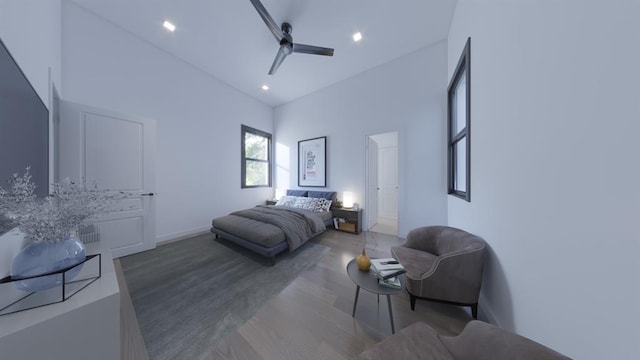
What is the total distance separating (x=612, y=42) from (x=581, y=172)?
0.49m

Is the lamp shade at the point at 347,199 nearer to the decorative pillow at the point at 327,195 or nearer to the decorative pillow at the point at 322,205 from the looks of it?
the decorative pillow at the point at 327,195

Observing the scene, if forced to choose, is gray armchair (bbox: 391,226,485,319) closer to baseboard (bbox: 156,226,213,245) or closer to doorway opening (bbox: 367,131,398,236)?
doorway opening (bbox: 367,131,398,236)

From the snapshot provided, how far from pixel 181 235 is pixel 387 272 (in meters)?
3.73

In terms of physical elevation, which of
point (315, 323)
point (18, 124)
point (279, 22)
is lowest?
point (315, 323)

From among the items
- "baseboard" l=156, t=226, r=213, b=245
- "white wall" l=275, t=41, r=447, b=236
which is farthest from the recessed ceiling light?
"baseboard" l=156, t=226, r=213, b=245

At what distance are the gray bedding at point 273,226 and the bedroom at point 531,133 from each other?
1.45 meters

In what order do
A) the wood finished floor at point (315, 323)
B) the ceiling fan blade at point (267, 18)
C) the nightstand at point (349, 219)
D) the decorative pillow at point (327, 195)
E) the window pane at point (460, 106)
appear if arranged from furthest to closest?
the decorative pillow at point (327, 195) → the nightstand at point (349, 219) → the window pane at point (460, 106) → the ceiling fan blade at point (267, 18) → the wood finished floor at point (315, 323)

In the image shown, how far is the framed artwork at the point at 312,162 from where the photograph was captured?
14.1 ft

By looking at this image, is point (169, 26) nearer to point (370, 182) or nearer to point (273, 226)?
point (273, 226)

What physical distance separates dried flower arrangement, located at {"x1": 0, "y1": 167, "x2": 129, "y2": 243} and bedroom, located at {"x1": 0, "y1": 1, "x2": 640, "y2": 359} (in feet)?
2.66

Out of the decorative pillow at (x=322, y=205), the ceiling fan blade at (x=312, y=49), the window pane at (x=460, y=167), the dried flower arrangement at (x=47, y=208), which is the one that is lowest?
the decorative pillow at (x=322, y=205)

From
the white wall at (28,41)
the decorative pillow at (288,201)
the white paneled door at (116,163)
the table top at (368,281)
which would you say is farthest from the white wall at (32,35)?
the decorative pillow at (288,201)

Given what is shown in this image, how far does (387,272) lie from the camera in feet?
4.50

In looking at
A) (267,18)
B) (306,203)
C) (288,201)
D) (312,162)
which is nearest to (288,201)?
(288,201)
